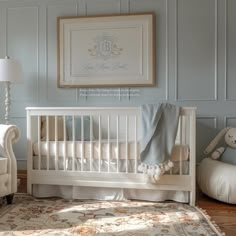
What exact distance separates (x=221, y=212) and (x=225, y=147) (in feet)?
2.80

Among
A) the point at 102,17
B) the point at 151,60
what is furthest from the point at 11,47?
the point at 151,60

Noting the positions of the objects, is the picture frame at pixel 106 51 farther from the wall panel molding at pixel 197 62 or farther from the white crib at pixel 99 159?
the white crib at pixel 99 159

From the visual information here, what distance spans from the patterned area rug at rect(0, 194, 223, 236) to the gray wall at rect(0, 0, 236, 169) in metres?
1.09

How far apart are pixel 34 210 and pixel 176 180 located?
3.83ft

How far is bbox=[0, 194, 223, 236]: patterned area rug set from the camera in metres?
1.93

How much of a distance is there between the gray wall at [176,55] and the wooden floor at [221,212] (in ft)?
2.19

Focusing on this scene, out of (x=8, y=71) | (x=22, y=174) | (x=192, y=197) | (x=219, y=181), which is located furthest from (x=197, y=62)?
(x=22, y=174)

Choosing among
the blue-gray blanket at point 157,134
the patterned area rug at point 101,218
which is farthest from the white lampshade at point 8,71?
the blue-gray blanket at point 157,134

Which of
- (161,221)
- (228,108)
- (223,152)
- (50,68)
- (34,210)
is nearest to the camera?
(161,221)

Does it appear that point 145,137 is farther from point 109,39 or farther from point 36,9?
point 36,9

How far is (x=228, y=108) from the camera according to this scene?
3232 mm

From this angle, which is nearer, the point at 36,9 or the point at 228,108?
the point at 228,108

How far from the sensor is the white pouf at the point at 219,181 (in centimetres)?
249

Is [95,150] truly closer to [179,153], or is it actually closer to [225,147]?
[179,153]
